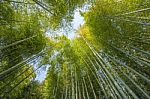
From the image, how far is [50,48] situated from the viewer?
9859 mm

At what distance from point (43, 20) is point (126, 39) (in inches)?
111

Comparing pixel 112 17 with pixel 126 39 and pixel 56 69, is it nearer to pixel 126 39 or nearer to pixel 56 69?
pixel 126 39

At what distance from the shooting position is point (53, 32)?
376 inches

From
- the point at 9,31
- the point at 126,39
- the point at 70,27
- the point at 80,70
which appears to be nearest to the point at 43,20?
the point at 70,27

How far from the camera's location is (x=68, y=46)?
421 inches

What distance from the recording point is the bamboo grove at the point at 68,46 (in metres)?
7.04

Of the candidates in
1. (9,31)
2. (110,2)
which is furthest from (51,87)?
(110,2)

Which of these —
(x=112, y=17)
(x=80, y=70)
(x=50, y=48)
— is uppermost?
(x=112, y=17)

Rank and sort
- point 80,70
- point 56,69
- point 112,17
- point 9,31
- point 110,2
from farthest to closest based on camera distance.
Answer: point 56,69 → point 80,70 → point 110,2 → point 112,17 → point 9,31

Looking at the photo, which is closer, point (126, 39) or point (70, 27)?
point (126, 39)

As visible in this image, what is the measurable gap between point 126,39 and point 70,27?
2.17 meters

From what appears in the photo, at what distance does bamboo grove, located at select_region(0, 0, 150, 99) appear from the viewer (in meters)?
7.04

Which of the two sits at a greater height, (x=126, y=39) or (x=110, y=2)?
(x=110, y=2)

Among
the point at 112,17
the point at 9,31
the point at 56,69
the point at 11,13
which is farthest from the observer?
the point at 56,69
